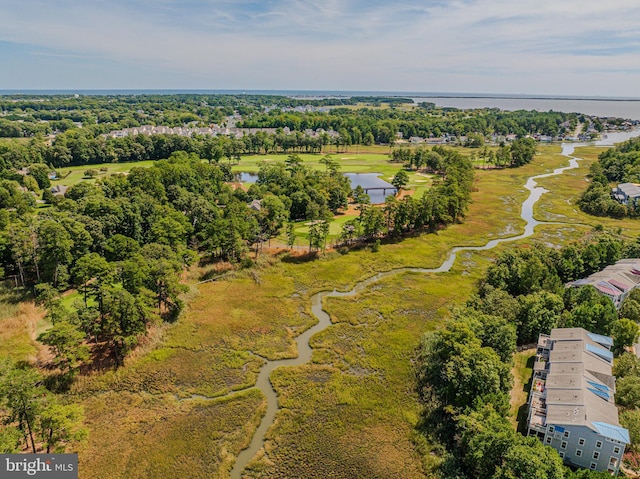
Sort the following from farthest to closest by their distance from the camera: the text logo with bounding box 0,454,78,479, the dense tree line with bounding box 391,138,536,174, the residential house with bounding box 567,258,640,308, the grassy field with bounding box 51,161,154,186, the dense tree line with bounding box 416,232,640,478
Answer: the dense tree line with bounding box 391,138,536,174
the grassy field with bounding box 51,161,154,186
the residential house with bounding box 567,258,640,308
the dense tree line with bounding box 416,232,640,478
the text logo with bounding box 0,454,78,479

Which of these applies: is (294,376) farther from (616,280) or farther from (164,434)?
(616,280)

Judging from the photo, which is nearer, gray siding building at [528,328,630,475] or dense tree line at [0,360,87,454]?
dense tree line at [0,360,87,454]

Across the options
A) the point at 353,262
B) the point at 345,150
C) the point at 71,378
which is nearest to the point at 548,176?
the point at 345,150

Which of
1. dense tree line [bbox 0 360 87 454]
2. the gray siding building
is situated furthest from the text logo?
the gray siding building

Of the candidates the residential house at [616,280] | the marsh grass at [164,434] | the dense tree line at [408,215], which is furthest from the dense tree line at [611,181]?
the marsh grass at [164,434]

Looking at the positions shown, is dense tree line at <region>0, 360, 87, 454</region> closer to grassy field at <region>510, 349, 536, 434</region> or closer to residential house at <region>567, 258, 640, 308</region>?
grassy field at <region>510, 349, 536, 434</region>

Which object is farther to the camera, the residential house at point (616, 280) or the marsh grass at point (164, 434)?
the residential house at point (616, 280)

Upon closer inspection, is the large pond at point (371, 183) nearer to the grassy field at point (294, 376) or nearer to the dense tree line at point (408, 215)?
the dense tree line at point (408, 215)
